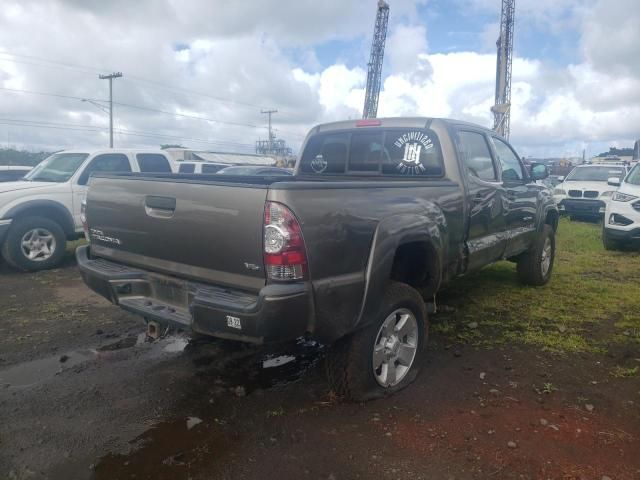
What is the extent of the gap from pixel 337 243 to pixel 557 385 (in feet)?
6.71

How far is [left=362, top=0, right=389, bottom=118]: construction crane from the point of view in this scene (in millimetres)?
56219

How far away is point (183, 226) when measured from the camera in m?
2.98

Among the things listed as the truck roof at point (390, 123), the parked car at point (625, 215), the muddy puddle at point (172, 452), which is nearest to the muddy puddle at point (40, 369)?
the muddy puddle at point (172, 452)

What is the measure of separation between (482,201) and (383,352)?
6.13ft

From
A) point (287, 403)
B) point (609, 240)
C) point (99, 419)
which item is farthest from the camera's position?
point (609, 240)

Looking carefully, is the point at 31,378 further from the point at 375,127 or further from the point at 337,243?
the point at 375,127

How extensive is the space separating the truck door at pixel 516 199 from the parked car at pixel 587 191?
8.22 meters

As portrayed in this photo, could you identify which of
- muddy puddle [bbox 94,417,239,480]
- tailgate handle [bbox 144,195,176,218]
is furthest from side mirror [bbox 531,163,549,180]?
muddy puddle [bbox 94,417,239,480]

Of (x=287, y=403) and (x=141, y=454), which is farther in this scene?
(x=287, y=403)

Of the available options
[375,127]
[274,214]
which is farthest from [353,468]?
[375,127]

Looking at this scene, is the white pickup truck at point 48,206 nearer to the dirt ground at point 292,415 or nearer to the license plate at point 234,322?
the dirt ground at point 292,415

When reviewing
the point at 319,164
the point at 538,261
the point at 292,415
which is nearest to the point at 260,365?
the point at 292,415

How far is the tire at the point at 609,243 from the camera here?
887 centimetres

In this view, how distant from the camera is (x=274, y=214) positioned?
2607mm
